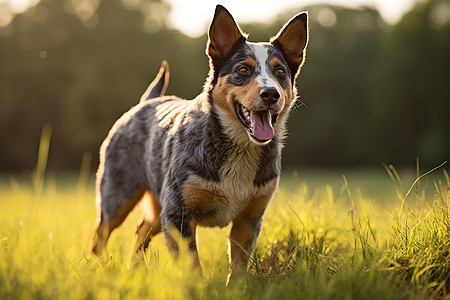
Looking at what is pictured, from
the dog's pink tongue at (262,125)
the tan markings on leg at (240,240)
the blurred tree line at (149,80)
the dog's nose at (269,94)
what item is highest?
the dog's nose at (269,94)

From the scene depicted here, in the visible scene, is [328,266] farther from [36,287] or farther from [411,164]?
[411,164]

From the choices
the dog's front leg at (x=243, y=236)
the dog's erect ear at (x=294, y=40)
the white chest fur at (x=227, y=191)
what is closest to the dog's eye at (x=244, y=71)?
the dog's erect ear at (x=294, y=40)

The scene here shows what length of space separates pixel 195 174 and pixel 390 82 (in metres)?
30.5

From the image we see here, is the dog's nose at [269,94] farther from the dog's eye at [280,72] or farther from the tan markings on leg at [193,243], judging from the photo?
the tan markings on leg at [193,243]

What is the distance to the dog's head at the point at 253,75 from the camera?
164 inches

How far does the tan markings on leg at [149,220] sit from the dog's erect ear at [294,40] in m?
2.15

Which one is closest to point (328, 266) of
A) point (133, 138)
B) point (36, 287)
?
point (36, 287)

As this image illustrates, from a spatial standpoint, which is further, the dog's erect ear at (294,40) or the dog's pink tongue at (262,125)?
the dog's erect ear at (294,40)

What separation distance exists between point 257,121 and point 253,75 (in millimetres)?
427

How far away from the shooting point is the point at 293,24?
471cm

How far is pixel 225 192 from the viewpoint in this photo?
4.27 meters

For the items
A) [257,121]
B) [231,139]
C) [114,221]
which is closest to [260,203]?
[231,139]

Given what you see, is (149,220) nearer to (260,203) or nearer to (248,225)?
(248,225)

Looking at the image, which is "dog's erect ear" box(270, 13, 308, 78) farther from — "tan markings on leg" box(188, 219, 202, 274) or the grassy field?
"tan markings on leg" box(188, 219, 202, 274)
